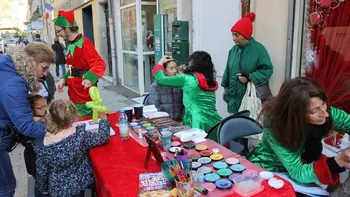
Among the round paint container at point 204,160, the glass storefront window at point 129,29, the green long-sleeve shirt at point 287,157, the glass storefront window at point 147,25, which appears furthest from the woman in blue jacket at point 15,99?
the glass storefront window at point 129,29

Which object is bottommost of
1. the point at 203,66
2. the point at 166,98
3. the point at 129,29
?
the point at 166,98

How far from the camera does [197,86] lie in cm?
272

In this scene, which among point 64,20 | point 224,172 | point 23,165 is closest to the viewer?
point 224,172

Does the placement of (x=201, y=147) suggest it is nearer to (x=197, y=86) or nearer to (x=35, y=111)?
(x=197, y=86)

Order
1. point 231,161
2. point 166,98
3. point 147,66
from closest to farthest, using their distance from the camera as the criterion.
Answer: point 231,161 < point 166,98 < point 147,66

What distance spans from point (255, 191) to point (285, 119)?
474 millimetres

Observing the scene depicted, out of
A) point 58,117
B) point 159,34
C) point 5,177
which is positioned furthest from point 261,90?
point 159,34

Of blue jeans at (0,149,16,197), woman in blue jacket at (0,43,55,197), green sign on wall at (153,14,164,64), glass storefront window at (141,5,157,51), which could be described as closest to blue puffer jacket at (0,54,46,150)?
woman in blue jacket at (0,43,55,197)

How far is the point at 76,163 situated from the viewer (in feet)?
6.22

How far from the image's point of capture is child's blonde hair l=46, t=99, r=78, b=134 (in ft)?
6.06

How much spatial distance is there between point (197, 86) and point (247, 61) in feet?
3.04

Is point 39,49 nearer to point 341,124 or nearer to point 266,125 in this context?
point 266,125

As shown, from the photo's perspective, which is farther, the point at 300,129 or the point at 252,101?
the point at 252,101

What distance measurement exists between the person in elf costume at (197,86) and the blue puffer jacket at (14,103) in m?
1.22
